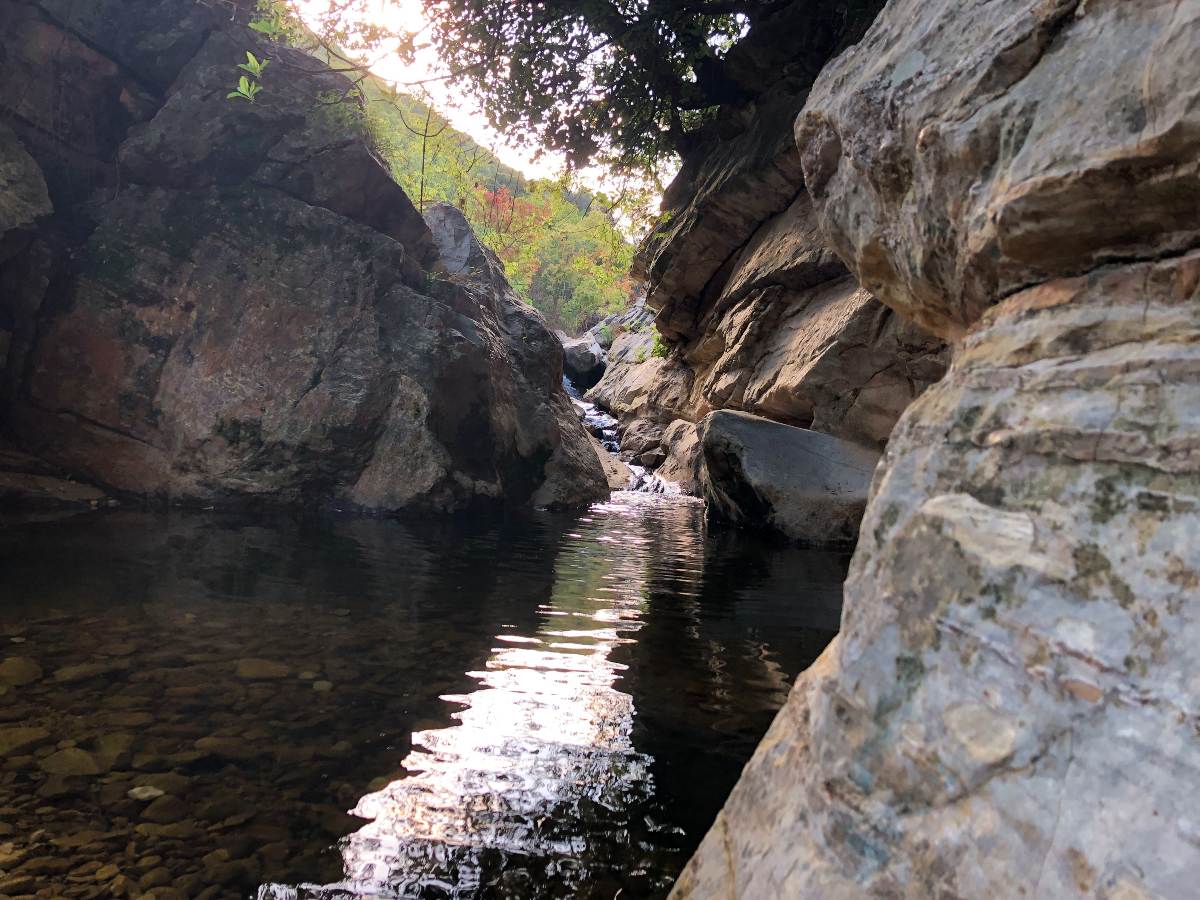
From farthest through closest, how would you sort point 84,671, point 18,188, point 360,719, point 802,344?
point 802,344 → point 18,188 → point 84,671 → point 360,719

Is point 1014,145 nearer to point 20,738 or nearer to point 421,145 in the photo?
point 20,738

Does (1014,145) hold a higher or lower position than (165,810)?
higher

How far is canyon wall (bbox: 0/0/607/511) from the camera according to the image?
7.34 metres

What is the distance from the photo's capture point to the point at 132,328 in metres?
7.73

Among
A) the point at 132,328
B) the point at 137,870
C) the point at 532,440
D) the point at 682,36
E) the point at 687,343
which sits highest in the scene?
the point at 682,36

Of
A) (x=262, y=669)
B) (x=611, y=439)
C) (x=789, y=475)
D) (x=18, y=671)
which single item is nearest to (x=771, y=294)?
(x=789, y=475)

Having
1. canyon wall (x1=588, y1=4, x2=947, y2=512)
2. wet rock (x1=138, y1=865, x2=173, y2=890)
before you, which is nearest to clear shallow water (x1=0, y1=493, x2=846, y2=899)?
wet rock (x1=138, y1=865, x2=173, y2=890)

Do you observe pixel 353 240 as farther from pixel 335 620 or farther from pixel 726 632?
pixel 726 632

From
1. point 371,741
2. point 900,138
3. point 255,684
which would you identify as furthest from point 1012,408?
point 255,684

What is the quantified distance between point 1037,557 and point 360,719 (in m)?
2.43

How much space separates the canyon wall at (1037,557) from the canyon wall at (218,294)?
7.49 meters

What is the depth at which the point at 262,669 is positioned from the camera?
3.10 metres

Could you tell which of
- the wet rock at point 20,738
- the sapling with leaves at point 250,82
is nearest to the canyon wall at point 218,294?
the sapling with leaves at point 250,82

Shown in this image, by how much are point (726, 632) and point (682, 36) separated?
10154 millimetres
